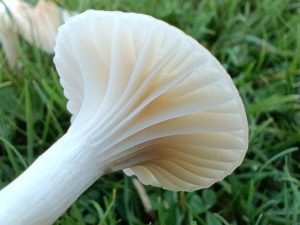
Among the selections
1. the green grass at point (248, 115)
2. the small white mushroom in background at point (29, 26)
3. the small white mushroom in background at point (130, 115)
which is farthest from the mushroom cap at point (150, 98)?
the small white mushroom in background at point (29, 26)

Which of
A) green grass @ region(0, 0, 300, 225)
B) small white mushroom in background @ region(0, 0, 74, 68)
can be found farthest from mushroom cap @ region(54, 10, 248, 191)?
small white mushroom in background @ region(0, 0, 74, 68)

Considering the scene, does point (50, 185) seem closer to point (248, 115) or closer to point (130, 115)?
point (130, 115)

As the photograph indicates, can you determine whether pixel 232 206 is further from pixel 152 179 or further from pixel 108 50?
pixel 108 50

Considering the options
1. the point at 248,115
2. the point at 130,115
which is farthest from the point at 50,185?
the point at 248,115

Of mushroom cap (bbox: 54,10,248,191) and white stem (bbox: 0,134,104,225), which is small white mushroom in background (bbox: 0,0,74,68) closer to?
mushroom cap (bbox: 54,10,248,191)

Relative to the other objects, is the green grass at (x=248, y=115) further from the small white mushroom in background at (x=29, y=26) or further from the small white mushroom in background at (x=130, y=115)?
the small white mushroom in background at (x=130, y=115)
